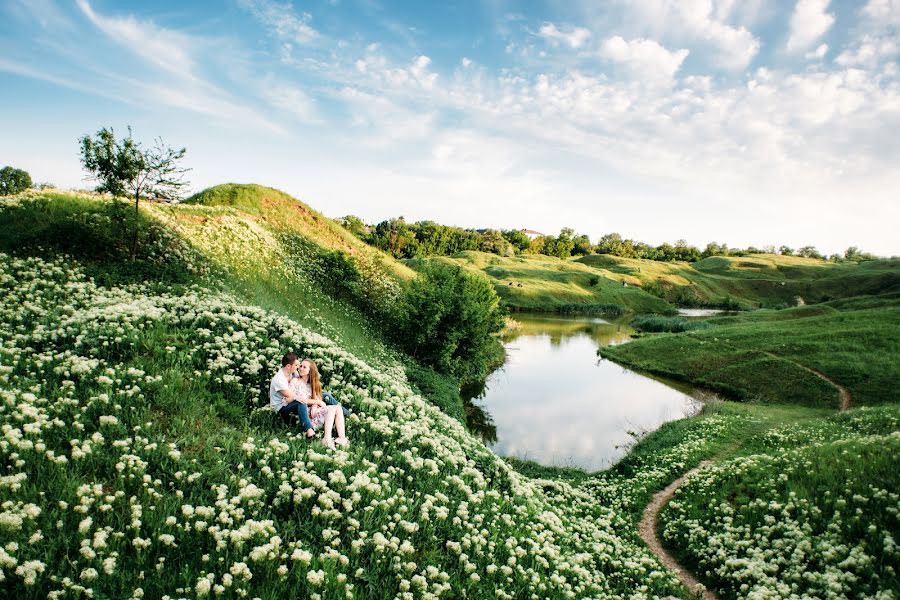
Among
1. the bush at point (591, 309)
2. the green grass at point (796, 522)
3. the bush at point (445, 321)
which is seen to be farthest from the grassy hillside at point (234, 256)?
the bush at point (591, 309)

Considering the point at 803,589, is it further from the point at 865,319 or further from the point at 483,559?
the point at 865,319

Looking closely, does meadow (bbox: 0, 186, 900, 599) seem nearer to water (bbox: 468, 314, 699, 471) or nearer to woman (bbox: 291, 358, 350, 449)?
woman (bbox: 291, 358, 350, 449)

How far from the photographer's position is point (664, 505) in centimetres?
1747

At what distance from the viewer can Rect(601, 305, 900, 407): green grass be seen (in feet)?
128

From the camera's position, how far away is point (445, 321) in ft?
122

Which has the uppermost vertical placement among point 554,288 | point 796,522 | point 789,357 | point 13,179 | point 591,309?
point 13,179

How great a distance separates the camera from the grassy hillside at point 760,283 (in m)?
158

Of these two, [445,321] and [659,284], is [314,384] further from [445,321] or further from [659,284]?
[659,284]

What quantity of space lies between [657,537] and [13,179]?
643 feet

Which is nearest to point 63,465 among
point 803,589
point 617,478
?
point 803,589

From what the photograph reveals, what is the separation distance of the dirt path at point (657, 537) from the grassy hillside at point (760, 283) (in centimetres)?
15219

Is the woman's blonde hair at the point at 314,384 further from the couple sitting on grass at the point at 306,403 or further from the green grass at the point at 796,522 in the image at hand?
the green grass at the point at 796,522

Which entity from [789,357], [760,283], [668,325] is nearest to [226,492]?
[789,357]

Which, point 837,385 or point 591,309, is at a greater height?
point 591,309
